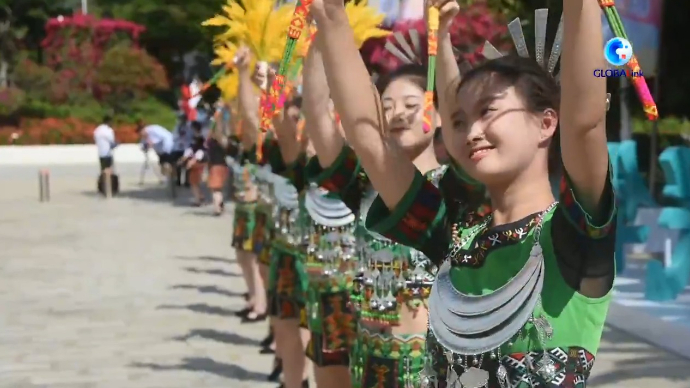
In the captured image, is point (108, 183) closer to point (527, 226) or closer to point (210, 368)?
point (210, 368)

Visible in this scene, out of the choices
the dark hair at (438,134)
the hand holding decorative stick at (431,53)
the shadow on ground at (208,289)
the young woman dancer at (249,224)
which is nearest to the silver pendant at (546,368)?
the hand holding decorative stick at (431,53)

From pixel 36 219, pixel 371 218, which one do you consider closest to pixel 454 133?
pixel 371 218

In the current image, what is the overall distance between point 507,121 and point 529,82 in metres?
0.11

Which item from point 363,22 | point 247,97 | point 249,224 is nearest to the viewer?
point 363,22

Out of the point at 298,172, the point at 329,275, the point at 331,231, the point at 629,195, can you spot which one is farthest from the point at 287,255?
the point at 629,195

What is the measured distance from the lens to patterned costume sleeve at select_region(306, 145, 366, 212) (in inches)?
136

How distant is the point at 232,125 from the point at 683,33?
6.53 meters

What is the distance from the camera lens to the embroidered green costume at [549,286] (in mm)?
1938

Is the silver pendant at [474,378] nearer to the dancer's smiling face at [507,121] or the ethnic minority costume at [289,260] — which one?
the dancer's smiling face at [507,121]

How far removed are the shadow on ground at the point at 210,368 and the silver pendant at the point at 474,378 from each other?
4.75 metres

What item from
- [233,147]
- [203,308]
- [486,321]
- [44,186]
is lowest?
[44,186]

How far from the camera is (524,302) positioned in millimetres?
2055

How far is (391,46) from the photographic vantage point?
12.0 feet

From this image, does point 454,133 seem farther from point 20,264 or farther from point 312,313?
point 20,264
